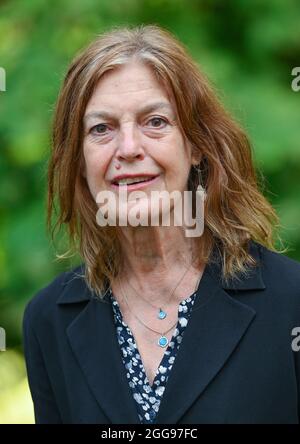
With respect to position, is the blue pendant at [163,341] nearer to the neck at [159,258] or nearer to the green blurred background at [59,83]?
the neck at [159,258]

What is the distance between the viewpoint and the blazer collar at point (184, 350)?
2.51 meters

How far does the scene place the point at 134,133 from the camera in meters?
2.56

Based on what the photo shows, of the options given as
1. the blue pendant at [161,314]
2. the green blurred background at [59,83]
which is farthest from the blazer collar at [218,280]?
the green blurred background at [59,83]

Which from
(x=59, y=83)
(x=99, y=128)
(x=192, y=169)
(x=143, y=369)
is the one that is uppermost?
(x=59, y=83)

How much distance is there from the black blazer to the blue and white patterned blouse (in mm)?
32

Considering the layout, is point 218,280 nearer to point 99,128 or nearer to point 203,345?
point 203,345

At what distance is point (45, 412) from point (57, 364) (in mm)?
168

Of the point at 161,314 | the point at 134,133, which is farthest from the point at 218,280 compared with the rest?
the point at 134,133

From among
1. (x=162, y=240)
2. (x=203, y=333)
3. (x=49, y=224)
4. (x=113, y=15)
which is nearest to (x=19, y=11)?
(x=113, y=15)

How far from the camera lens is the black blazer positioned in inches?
98.1

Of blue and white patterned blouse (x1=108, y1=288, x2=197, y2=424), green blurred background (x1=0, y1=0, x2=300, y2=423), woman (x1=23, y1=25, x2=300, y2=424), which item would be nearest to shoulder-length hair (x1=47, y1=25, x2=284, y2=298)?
woman (x1=23, y1=25, x2=300, y2=424)

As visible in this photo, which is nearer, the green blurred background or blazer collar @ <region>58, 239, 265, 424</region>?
blazer collar @ <region>58, 239, 265, 424</region>

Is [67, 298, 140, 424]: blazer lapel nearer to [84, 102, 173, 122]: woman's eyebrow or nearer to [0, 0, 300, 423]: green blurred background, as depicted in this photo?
[84, 102, 173, 122]: woman's eyebrow

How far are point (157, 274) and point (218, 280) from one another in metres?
0.19
